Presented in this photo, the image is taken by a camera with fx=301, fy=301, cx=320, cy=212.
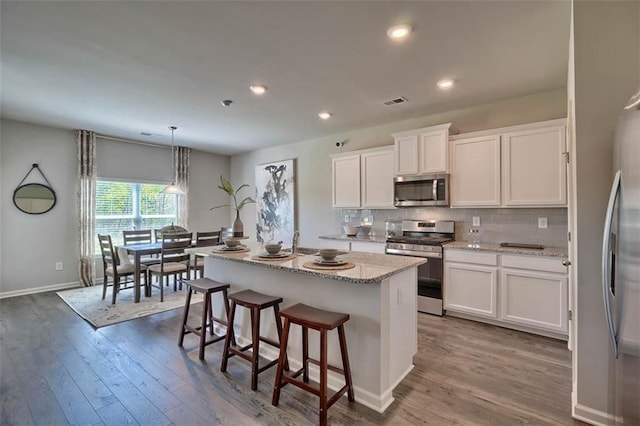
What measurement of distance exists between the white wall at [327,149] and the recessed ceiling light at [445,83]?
0.90 meters

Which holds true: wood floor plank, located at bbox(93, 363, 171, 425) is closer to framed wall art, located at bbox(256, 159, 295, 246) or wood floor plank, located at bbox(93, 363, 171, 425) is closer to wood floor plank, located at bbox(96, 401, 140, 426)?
wood floor plank, located at bbox(96, 401, 140, 426)

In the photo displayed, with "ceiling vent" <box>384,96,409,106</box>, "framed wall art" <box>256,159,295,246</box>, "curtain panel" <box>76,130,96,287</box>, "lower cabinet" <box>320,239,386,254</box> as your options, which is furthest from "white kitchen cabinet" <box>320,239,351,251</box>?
"curtain panel" <box>76,130,96,287</box>

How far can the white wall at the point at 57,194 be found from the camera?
182 inches

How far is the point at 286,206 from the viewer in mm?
6172

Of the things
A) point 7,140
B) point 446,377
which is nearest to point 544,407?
point 446,377

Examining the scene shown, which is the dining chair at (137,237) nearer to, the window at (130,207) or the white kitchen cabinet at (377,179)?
the window at (130,207)

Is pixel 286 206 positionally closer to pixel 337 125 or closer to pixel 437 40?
pixel 337 125

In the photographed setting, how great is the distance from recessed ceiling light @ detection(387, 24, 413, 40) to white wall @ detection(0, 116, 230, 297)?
5.54 metres

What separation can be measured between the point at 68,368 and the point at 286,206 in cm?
417

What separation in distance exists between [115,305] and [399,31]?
4767 millimetres

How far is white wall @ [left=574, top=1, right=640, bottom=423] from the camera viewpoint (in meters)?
1.75

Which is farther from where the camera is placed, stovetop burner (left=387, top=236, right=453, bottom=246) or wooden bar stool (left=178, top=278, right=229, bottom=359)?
stovetop burner (left=387, top=236, right=453, bottom=246)

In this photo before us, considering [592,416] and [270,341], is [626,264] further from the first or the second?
[270,341]

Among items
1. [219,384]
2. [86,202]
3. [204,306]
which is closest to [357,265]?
[219,384]
